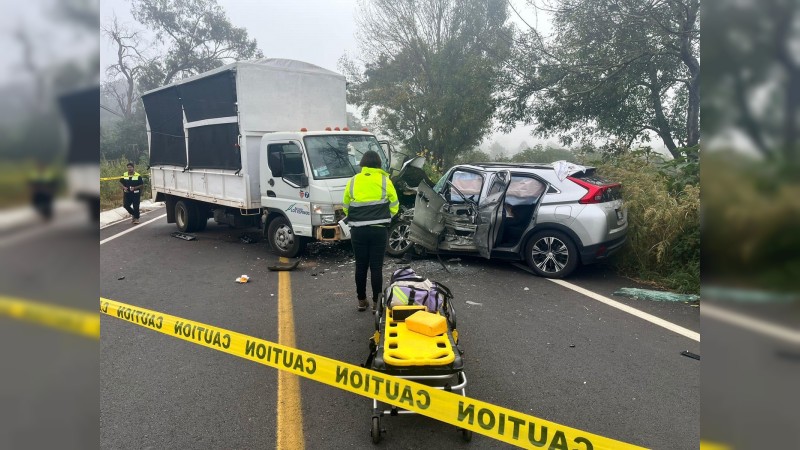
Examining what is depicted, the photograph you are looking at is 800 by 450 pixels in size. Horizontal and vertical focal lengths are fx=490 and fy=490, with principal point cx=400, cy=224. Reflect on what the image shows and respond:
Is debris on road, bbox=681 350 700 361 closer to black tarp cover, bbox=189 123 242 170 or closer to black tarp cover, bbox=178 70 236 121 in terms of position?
black tarp cover, bbox=189 123 242 170

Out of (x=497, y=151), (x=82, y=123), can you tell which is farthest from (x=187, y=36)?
(x=82, y=123)

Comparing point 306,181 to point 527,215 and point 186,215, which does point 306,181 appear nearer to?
point 527,215

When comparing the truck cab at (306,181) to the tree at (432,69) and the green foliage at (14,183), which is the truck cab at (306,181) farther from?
the tree at (432,69)

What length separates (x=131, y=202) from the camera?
13211 millimetres

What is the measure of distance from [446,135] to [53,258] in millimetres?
21599

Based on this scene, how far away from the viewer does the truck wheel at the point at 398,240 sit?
27.4 feet

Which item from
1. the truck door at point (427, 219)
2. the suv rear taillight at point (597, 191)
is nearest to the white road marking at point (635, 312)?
the suv rear taillight at point (597, 191)

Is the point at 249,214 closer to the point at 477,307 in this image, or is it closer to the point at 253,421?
the point at 477,307

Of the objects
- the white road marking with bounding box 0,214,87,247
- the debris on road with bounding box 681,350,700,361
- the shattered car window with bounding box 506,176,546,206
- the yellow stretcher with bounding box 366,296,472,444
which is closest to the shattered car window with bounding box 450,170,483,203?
the shattered car window with bounding box 506,176,546,206

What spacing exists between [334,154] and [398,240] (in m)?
1.82

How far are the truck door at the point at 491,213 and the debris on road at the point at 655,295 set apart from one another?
1.85 metres

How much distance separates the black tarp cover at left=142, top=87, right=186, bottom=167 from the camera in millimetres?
10438

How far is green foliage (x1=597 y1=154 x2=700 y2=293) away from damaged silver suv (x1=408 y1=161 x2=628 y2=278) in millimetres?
252

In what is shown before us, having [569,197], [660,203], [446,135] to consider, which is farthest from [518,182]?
[446,135]
